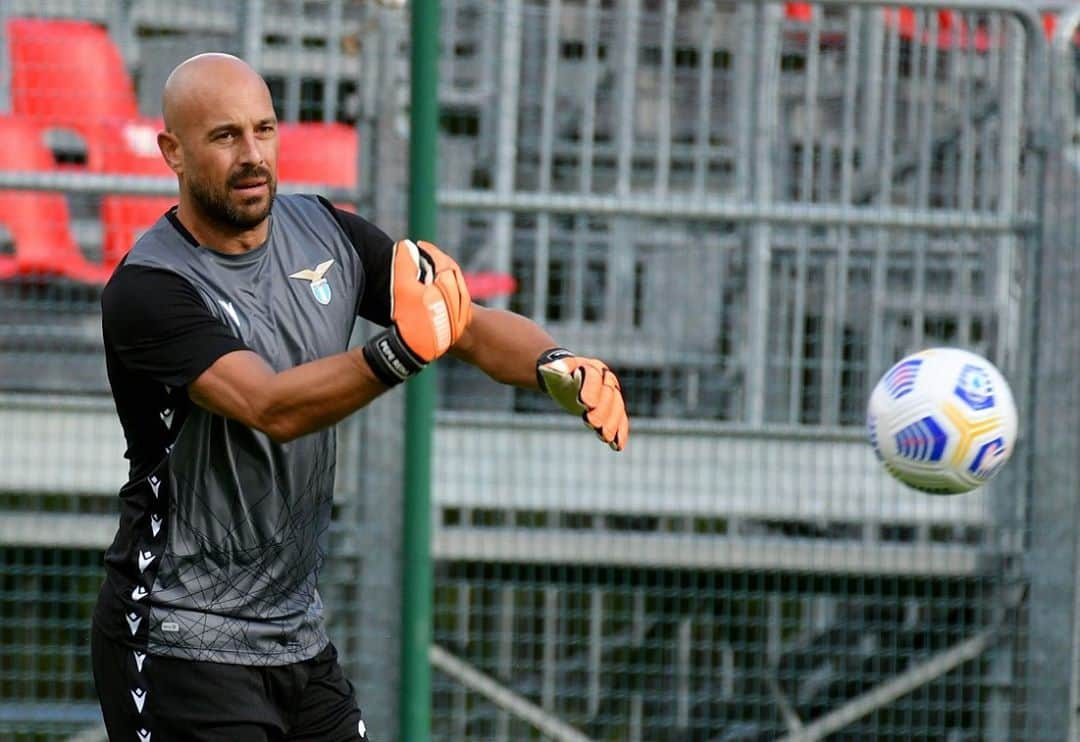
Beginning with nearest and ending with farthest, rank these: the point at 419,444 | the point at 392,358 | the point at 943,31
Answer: the point at 392,358 < the point at 419,444 < the point at 943,31

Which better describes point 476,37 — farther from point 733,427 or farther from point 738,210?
point 733,427

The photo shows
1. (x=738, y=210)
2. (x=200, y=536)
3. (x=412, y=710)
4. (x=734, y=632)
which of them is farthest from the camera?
(x=734, y=632)

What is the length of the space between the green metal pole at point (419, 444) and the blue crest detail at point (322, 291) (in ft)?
3.84

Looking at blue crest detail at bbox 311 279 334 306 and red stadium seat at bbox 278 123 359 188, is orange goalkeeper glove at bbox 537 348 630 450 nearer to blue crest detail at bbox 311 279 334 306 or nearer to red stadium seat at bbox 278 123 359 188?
blue crest detail at bbox 311 279 334 306

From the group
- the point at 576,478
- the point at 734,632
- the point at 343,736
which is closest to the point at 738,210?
A: the point at 576,478

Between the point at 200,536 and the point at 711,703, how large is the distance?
283cm

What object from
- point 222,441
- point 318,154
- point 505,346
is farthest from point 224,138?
point 318,154

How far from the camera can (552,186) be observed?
6008 millimetres

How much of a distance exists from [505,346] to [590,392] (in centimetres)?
40

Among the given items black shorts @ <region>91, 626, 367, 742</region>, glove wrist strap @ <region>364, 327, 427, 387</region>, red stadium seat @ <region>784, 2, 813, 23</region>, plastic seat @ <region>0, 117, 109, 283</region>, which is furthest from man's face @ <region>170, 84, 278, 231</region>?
red stadium seat @ <region>784, 2, 813, 23</region>

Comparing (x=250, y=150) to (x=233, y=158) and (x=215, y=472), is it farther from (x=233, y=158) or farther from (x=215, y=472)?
(x=215, y=472)

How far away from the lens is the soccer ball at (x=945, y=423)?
441 centimetres

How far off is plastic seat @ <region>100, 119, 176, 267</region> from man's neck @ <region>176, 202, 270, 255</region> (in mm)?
2310

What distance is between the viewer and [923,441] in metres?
4.43
